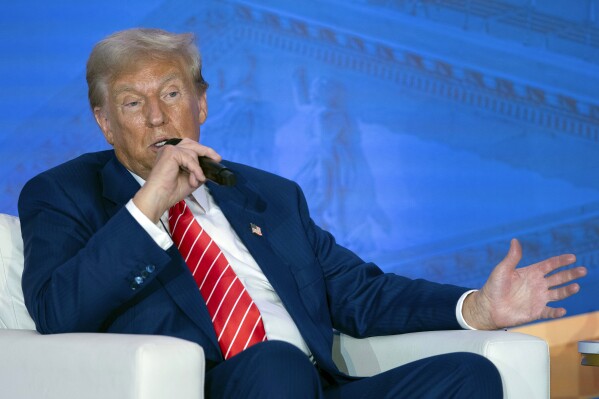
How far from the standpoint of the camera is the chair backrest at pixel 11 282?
200cm

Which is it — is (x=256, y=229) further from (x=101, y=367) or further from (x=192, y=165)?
(x=101, y=367)

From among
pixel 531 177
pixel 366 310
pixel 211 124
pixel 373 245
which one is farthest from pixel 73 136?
pixel 531 177

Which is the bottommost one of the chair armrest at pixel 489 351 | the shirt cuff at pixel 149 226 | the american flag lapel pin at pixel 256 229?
the chair armrest at pixel 489 351

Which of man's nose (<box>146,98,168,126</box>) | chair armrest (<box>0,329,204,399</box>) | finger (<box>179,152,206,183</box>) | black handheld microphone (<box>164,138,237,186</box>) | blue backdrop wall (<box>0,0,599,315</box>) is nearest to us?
chair armrest (<box>0,329,204,399</box>)

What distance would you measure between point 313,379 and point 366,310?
494mm

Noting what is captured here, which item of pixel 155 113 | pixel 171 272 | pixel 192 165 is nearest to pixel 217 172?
pixel 192 165

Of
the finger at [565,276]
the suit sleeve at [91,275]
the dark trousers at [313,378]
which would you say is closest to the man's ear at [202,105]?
the suit sleeve at [91,275]

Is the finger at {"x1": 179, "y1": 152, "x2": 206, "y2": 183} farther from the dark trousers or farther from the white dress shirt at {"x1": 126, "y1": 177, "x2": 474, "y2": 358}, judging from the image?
the dark trousers

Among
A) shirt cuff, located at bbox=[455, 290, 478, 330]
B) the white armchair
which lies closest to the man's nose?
the white armchair

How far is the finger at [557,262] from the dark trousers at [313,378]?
0.29 m

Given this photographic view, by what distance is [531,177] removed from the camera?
319cm

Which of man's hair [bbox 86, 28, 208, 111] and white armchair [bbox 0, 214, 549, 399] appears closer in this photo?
white armchair [bbox 0, 214, 549, 399]

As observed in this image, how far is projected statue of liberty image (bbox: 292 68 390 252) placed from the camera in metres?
3.04

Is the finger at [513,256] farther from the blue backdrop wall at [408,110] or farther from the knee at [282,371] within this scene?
the blue backdrop wall at [408,110]
